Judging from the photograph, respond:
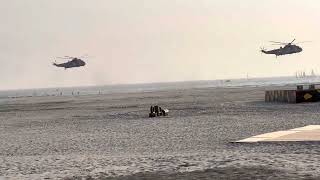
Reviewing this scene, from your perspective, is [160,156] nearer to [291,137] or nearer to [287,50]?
[291,137]

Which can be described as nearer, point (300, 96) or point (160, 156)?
point (160, 156)

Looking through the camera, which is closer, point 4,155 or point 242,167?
point 242,167

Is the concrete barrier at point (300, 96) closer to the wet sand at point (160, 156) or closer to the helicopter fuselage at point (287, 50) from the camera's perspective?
the wet sand at point (160, 156)

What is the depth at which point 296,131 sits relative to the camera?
21.4 meters

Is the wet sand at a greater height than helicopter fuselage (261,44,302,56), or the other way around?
helicopter fuselage (261,44,302,56)

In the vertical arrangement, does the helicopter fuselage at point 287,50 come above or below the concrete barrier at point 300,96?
above

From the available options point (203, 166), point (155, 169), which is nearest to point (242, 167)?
point (203, 166)

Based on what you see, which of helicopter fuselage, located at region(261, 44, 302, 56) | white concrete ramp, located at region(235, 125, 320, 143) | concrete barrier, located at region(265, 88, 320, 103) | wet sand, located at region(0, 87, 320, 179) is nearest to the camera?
wet sand, located at region(0, 87, 320, 179)

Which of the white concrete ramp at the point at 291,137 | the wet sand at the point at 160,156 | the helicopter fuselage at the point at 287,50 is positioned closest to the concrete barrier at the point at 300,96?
the wet sand at the point at 160,156

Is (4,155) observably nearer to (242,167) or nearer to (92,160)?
(92,160)

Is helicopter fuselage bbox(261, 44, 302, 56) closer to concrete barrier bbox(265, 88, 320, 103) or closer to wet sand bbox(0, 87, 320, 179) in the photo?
concrete barrier bbox(265, 88, 320, 103)

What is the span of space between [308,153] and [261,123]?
1188cm

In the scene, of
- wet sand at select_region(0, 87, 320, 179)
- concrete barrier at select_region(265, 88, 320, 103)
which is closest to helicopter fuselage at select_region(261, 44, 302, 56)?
concrete barrier at select_region(265, 88, 320, 103)

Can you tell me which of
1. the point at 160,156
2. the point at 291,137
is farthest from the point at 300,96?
the point at 160,156
